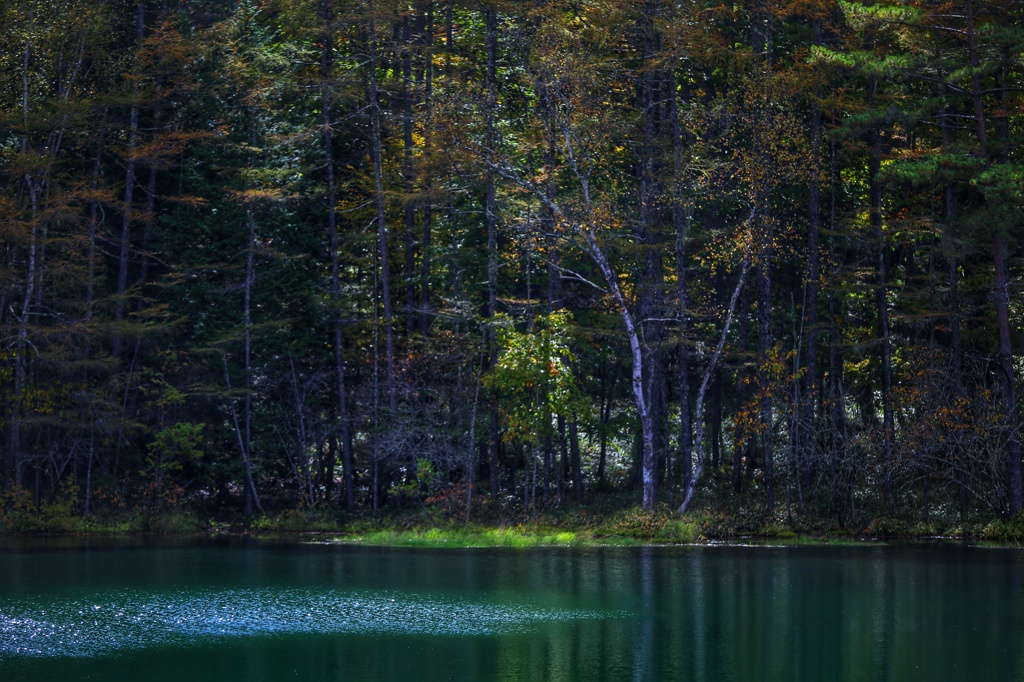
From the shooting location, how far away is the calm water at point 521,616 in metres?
12.9

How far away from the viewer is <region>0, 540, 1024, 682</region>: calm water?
1288cm

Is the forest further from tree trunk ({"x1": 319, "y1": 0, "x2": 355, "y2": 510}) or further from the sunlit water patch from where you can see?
the sunlit water patch

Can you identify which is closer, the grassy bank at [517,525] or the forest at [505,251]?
the grassy bank at [517,525]

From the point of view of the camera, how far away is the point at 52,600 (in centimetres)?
1778

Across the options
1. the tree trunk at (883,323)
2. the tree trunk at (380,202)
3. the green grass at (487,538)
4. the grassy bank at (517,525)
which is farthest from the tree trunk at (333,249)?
the tree trunk at (883,323)

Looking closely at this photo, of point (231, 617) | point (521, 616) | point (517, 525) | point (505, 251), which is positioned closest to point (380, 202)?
point (505, 251)

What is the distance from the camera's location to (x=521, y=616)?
16219mm

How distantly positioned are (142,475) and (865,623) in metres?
22.0

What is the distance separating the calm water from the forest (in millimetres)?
5650

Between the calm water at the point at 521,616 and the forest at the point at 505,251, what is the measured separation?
5650mm

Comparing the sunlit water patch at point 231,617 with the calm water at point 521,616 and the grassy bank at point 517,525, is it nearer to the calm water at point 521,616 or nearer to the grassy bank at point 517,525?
the calm water at point 521,616

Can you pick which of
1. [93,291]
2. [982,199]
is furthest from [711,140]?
[93,291]

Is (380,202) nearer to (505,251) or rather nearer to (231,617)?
(505,251)

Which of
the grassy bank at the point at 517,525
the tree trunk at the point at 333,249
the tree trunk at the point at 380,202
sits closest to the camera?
the grassy bank at the point at 517,525
